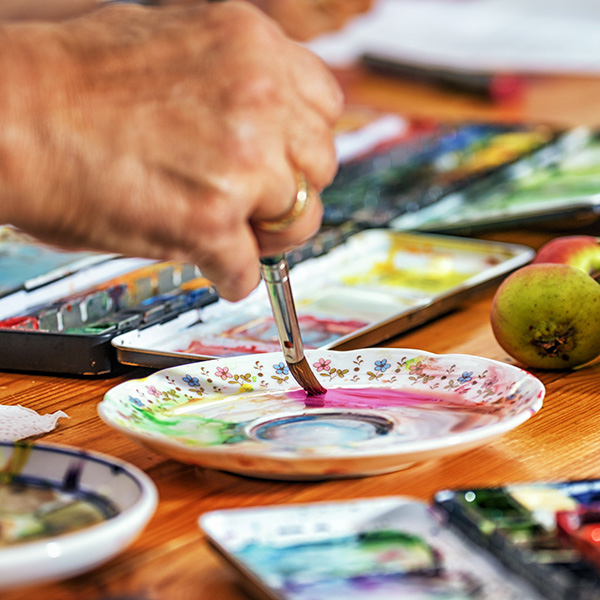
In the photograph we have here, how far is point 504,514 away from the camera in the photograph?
44 cm

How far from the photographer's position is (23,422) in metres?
0.64

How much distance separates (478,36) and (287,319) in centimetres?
179

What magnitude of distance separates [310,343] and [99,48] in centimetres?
30

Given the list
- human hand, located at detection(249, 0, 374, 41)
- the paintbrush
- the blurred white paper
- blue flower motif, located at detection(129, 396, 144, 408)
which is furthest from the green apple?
human hand, located at detection(249, 0, 374, 41)

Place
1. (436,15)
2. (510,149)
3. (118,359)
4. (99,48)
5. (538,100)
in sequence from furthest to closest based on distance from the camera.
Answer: (436,15)
(538,100)
(510,149)
(118,359)
(99,48)

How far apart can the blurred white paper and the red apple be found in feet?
4.14

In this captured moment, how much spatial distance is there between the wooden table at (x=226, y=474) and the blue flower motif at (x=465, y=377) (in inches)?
1.8

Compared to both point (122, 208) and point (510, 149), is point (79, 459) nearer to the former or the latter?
point (122, 208)

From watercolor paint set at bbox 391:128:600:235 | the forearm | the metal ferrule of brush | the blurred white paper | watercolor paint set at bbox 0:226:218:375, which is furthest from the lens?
the blurred white paper

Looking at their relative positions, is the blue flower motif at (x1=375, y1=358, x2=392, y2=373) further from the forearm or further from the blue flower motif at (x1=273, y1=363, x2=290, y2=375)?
the forearm

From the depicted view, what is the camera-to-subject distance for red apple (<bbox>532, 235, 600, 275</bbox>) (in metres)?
0.79

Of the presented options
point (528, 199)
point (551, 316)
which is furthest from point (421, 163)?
point (551, 316)

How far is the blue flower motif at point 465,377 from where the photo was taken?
2.09 feet

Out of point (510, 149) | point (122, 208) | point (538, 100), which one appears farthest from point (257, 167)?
point (538, 100)
